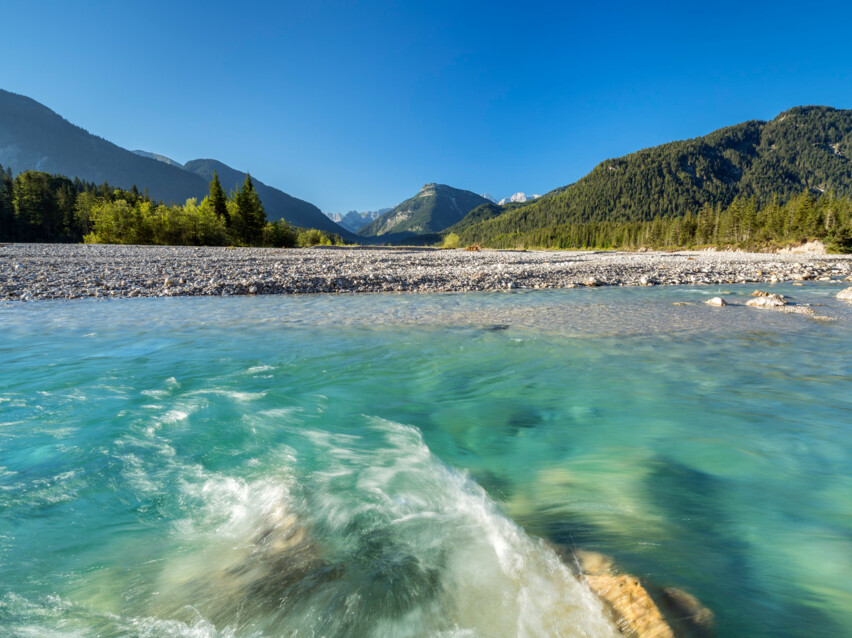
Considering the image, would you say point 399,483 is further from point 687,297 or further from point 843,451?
point 687,297

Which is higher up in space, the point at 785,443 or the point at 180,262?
the point at 180,262

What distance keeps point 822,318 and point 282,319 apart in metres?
15.1

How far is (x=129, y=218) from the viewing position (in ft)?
173

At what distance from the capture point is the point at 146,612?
2113 mm

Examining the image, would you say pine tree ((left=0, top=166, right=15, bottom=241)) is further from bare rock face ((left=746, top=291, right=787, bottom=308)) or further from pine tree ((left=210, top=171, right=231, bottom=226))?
bare rock face ((left=746, top=291, right=787, bottom=308))

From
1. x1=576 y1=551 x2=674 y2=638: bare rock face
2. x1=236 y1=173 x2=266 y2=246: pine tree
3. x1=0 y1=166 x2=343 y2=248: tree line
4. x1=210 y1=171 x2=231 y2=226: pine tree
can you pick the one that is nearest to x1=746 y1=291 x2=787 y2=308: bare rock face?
x1=576 y1=551 x2=674 y2=638: bare rock face

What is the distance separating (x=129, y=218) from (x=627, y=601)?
67523mm

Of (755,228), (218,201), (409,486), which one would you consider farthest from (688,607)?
(755,228)

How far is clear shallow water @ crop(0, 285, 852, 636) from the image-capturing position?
2.19 meters

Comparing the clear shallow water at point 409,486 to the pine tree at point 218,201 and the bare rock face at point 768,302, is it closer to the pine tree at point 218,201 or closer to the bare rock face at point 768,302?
the bare rock face at point 768,302

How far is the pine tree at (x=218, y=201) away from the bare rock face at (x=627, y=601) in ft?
213

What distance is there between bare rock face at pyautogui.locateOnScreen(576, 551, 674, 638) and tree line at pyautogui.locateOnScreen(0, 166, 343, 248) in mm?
61543

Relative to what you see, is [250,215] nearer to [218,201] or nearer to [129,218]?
[218,201]

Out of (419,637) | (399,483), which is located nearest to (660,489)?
(399,483)
